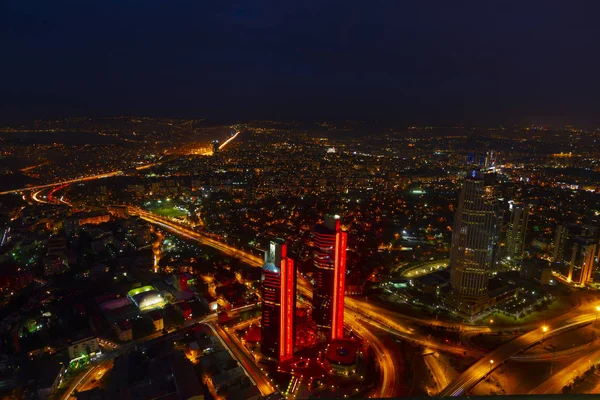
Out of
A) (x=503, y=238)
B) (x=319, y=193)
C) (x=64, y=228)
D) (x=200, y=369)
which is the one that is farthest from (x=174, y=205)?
(x=503, y=238)

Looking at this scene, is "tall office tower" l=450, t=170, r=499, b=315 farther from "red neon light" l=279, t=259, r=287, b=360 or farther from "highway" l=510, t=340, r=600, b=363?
"red neon light" l=279, t=259, r=287, b=360

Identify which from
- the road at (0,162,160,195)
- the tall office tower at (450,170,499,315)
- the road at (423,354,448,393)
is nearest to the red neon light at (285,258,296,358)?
the road at (423,354,448,393)

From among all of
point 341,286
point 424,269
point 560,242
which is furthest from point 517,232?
point 341,286

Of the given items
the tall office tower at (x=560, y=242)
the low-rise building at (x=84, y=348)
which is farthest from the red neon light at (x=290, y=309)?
the tall office tower at (x=560, y=242)

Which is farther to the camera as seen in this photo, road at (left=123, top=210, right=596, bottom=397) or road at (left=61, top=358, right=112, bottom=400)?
road at (left=123, top=210, right=596, bottom=397)

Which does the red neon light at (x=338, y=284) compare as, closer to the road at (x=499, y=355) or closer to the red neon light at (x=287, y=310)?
the red neon light at (x=287, y=310)

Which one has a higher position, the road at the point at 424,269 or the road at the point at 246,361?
the road at the point at 424,269

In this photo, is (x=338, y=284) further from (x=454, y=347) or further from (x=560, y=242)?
(x=560, y=242)
